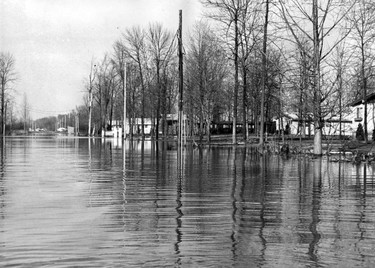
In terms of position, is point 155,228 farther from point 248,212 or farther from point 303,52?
Answer: point 303,52

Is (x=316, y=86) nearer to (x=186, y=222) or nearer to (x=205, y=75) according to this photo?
(x=186, y=222)

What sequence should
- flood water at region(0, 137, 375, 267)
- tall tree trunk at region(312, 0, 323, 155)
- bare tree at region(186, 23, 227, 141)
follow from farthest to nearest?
bare tree at region(186, 23, 227, 141) < tall tree trunk at region(312, 0, 323, 155) < flood water at region(0, 137, 375, 267)

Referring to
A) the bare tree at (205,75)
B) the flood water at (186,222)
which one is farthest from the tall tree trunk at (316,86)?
the bare tree at (205,75)

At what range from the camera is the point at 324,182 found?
54.8 feet

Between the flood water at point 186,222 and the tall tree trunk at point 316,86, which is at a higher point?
the tall tree trunk at point 316,86

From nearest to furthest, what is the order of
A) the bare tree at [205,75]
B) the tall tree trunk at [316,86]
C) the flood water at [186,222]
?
the flood water at [186,222] → the tall tree trunk at [316,86] → the bare tree at [205,75]

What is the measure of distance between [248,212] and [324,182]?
6.63 metres

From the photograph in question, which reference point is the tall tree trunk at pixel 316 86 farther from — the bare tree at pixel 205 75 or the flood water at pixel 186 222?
the bare tree at pixel 205 75

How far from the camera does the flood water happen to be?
6.97 m

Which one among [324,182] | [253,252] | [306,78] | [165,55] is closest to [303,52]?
[306,78]

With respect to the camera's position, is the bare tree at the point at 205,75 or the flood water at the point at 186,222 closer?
the flood water at the point at 186,222

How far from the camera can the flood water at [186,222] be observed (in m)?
6.97

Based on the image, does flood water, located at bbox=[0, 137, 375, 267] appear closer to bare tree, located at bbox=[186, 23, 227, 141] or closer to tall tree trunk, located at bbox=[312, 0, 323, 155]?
tall tree trunk, located at bbox=[312, 0, 323, 155]

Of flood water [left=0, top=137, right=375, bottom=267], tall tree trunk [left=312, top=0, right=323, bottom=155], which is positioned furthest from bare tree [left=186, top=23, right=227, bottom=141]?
flood water [left=0, top=137, right=375, bottom=267]
